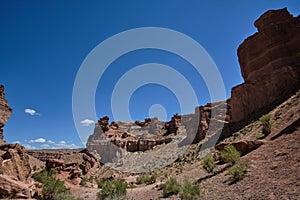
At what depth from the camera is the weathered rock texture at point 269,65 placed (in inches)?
1072

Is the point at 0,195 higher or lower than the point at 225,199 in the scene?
higher

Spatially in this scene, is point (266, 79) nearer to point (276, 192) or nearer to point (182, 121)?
point (276, 192)

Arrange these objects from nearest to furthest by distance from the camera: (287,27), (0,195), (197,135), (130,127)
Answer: (0,195) → (287,27) → (197,135) → (130,127)

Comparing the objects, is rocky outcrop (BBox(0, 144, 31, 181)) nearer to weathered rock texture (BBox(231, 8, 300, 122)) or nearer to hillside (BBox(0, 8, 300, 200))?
hillside (BBox(0, 8, 300, 200))

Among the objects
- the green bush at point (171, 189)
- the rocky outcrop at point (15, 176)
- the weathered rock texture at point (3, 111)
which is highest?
the weathered rock texture at point (3, 111)

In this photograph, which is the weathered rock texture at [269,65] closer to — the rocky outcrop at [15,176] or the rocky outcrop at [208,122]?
the rocky outcrop at [208,122]

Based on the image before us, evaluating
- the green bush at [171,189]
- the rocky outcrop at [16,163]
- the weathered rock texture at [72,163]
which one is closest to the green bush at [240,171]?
the green bush at [171,189]

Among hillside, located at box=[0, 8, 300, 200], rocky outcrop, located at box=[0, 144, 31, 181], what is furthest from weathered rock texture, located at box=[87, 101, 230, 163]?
rocky outcrop, located at box=[0, 144, 31, 181]

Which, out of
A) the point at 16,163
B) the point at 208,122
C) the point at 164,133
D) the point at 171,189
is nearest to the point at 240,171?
the point at 171,189

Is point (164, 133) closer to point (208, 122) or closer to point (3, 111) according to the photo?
point (208, 122)

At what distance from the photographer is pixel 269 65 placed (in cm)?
3150

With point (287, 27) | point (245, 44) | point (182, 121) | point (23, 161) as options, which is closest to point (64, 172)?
point (23, 161)

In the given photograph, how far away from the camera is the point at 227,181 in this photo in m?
12.2

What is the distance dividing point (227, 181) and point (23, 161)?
14.7 meters
